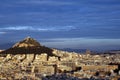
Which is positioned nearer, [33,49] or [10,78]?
[10,78]

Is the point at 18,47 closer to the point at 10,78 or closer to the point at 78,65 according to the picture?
the point at 78,65

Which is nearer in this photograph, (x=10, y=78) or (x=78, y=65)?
(x=10, y=78)

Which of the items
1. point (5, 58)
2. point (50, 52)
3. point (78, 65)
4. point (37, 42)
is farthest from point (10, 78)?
point (37, 42)

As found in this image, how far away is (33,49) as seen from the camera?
6781 centimetres

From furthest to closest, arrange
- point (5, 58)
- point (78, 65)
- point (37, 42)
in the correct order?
1. point (37, 42)
2. point (5, 58)
3. point (78, 65)

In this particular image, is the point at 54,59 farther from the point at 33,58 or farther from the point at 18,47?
the point at 18,47

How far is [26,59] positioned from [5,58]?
8.14 ft

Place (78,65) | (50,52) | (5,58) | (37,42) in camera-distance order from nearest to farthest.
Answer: (78,65) < (5,58) < (50,52) < (37,42)

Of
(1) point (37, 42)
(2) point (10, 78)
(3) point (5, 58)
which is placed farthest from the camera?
(1) point (37, 42)

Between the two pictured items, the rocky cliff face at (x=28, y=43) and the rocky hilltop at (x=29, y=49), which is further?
the rocky cliff face at (x=28, y=43)

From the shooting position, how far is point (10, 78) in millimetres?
30828

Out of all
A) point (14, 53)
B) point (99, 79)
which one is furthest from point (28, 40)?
point (99, 79)

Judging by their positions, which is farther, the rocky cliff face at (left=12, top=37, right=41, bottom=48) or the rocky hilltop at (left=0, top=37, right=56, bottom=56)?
the rocky cliff face at (left=12, top=37, right=41, bottom=48)

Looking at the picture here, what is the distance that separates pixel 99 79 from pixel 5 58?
30617 millimetres
